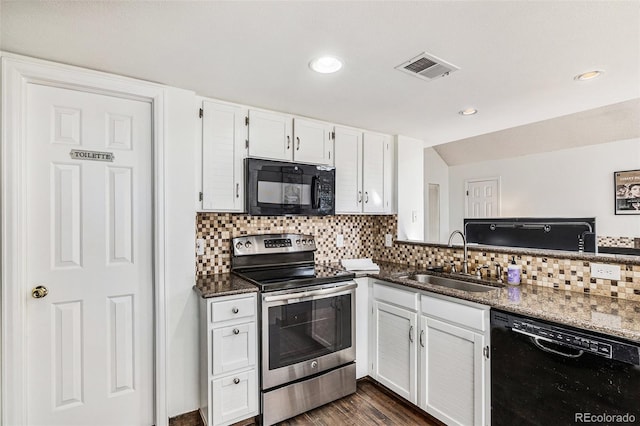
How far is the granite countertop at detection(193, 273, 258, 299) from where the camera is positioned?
77.6 inches

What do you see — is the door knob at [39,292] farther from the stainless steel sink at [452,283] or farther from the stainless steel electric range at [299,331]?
the stainless steel sink at [452,283]

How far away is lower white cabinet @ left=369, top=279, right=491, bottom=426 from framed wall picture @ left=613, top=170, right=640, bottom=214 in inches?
157

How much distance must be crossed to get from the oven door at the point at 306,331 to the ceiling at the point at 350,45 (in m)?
1.39

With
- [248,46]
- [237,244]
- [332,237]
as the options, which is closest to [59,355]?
[237,244]

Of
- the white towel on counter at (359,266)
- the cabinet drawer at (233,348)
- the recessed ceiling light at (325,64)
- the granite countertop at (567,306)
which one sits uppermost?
the recessed ceiling light at (325,64)

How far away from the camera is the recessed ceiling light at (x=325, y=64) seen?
1711 mm

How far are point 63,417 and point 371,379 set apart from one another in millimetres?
2071

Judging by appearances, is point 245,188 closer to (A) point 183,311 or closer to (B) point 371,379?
(A) point 183,311

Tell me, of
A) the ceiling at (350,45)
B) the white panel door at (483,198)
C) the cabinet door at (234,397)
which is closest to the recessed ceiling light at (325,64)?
the ceiling at (350,45)

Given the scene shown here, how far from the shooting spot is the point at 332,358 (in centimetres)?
236

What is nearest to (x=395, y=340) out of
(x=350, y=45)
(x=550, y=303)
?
(x=550, y=303)

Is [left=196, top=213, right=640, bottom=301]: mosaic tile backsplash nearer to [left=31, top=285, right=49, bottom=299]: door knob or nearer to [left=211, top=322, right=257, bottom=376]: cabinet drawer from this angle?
[left=211, top=322, right=257, bottom=376]: cabinet drawer

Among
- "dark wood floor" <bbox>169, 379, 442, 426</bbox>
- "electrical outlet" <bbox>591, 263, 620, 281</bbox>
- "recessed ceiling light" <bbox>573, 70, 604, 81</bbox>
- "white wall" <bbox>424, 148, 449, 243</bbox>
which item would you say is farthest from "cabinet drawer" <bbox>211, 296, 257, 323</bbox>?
"white wall" <bbox>424, 148, 449, 243</bbox>

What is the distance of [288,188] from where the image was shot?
252 cm
